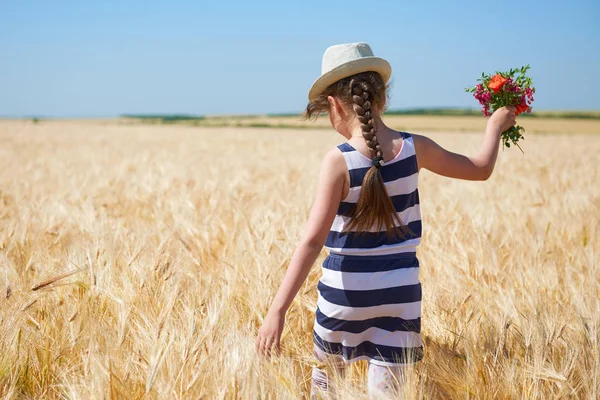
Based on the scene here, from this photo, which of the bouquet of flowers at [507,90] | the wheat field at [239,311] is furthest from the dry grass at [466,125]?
the bouquet of flowers at [507,90]

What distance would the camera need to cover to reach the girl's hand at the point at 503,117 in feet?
5.55

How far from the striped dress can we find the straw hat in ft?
0.65

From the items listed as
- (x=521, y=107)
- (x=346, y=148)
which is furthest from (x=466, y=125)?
(x=346, y=148)

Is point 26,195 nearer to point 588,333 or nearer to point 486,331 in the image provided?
point 486,331

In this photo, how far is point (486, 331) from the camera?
1.73m

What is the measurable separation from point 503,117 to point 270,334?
0.94 metres

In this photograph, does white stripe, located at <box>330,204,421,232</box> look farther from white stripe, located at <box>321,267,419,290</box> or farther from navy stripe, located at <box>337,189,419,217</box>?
white stripe, located at <box>321,267,419,290</box>

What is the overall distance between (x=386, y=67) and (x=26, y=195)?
3.65m

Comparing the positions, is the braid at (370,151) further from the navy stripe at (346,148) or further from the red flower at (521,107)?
the red flower at (521,107)

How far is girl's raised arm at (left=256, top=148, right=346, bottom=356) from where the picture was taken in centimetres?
142

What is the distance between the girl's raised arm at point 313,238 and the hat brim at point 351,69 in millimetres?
201

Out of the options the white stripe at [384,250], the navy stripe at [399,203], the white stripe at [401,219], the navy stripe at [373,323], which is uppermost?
the navy stripe at [399,203]

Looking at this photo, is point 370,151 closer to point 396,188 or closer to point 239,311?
point 396,188

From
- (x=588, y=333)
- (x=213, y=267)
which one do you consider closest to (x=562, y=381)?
(x=588, y=333)
